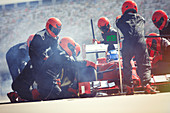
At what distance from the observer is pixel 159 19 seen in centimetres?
575

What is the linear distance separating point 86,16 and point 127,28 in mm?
984

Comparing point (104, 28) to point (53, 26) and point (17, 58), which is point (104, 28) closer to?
point (53, 26)

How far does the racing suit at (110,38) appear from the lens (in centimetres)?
579

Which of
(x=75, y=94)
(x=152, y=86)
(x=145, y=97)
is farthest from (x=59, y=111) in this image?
(x=152, y=86)

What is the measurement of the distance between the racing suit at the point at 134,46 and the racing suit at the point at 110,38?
0.57 ft

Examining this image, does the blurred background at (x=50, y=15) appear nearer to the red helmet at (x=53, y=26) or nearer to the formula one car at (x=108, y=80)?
the red helmet at (x=53, y=26)

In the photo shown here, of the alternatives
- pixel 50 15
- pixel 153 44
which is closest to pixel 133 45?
pixel 153 44

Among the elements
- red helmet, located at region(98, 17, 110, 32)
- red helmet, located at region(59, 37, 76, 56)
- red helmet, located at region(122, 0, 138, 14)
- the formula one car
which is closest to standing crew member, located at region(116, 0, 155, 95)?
red helmet, located at region(122, 0, 138, 14)

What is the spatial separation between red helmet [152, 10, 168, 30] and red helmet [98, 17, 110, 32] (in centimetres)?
100

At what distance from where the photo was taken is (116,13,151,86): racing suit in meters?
5.57

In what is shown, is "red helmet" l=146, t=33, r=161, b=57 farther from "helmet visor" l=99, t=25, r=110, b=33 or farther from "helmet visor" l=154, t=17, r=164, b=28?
"helmet visor" l=99, t=25, r=110, b=33

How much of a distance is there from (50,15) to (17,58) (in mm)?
1251

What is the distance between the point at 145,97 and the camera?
16.8ft

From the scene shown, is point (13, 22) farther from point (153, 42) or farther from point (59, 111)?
point (153, 42)
